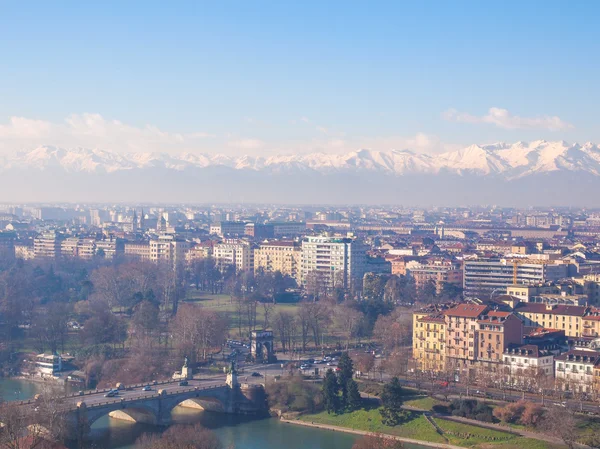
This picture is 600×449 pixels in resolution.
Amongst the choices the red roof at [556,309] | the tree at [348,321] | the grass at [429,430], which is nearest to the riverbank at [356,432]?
the grass at [429,430]

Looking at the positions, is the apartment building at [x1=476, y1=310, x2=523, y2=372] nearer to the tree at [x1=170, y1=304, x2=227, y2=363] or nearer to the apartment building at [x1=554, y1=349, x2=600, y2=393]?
the apartment building at [x1=554, y1=349, x2=600, y2=393]

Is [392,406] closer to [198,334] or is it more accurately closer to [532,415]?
[532,415]

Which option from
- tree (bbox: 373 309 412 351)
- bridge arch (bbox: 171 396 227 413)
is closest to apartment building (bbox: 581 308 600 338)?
tree (bbox: 373 309 412 351)

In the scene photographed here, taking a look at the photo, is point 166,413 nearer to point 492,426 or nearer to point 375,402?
point 375,402

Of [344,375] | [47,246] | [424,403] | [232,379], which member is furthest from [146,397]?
[47,246]

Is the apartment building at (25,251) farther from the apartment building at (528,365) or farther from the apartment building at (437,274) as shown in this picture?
the apartment building at (528,365)

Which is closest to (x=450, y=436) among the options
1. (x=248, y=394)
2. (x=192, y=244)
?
(x=248, y=394)
